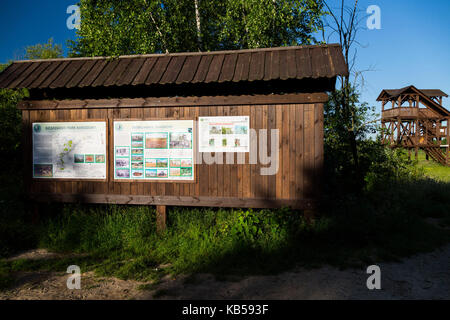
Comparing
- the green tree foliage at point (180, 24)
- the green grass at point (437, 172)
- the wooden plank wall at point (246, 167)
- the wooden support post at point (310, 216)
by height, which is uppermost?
the green tree foliage at point (180, 24)

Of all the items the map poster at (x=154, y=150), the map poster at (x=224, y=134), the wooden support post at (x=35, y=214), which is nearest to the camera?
the map poster at (x=224, y=134)

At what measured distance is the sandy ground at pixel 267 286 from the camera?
3545 millimetres

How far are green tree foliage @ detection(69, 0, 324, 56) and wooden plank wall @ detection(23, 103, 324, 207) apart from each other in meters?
6.37

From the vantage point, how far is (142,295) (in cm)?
361

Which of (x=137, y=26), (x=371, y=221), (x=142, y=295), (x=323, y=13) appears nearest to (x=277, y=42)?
(x=323, y=13)

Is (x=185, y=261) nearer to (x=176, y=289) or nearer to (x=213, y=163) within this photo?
(x=176, y=289)

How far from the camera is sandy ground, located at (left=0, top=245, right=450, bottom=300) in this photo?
3.54 metres

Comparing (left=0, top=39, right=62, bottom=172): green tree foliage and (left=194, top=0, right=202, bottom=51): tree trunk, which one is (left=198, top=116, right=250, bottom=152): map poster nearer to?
(left=0, top=39, right=62, bottom=172): green tree foliage

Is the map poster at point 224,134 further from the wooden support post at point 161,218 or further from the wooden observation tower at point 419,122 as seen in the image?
the wooden observation tower at point 419,122

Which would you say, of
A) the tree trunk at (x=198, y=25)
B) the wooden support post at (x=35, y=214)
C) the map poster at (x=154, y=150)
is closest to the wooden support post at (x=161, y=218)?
the map poster at (x=154, y=150)

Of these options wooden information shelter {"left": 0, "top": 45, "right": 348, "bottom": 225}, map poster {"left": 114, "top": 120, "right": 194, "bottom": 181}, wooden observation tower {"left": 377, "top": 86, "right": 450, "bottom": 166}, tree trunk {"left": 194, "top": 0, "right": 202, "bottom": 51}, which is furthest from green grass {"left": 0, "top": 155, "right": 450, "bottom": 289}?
wooden observation tower {"left": 377, "top": 86, "right": 450, "bottom": 166}

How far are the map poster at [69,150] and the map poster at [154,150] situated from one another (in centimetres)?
40

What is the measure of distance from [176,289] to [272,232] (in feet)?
6.91

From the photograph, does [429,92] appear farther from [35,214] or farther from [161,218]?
[35,214]
